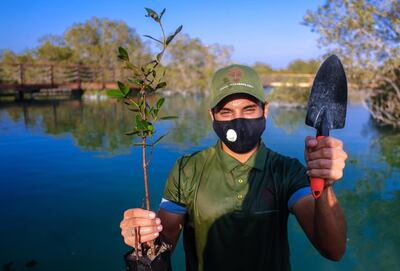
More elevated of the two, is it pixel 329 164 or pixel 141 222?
pixel 329 164

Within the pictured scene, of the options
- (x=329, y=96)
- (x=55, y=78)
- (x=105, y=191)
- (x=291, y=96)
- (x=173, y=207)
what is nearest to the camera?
(x=329, y=96)

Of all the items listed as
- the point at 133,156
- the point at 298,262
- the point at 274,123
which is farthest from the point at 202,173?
the point at 274,123

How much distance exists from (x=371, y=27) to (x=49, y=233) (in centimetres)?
1063

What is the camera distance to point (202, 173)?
5.33ft

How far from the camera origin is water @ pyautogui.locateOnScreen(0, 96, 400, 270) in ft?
13.4

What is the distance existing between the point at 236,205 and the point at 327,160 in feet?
1.95

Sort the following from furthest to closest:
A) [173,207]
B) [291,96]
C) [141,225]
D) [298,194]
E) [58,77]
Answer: [58,77] → [291,96] → [173,207] → [298,194] → [141,225]

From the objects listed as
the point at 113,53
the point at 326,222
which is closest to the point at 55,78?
the point at 113,53

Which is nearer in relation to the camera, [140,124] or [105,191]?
[140,124]

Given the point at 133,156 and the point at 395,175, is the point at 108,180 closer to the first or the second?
the point at 133,156

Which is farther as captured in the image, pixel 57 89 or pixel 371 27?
pixel 57 89

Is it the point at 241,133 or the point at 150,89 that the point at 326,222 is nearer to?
the point at 241,133

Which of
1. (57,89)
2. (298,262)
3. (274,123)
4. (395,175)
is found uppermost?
(57,89)

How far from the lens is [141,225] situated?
1177 millimetres
